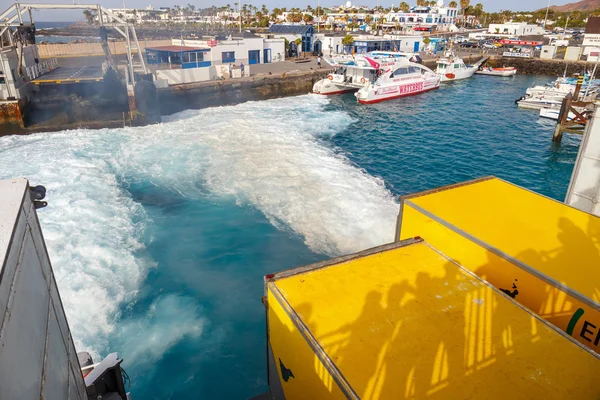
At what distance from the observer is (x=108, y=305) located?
8.98 m

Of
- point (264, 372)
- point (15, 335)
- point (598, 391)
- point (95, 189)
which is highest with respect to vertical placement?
point (15, 335)

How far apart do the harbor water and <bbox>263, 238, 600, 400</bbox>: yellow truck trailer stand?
3.06 metres

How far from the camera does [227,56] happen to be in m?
36.9

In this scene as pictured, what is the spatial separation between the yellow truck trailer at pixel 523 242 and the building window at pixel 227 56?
3242 cm

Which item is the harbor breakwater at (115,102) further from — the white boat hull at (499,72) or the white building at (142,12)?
the white building at (142,12)

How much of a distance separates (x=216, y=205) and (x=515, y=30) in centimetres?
9947

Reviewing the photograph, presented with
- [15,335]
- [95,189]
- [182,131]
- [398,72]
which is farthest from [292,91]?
[15,335]

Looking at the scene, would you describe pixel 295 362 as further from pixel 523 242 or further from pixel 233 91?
pixel 233 91

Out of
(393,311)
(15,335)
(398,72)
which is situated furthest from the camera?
(398,72)

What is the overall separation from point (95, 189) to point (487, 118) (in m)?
26.8

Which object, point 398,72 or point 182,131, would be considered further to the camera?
point 398,72

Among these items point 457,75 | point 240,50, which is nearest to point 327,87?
point 240,50

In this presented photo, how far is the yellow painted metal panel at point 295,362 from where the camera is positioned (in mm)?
4422

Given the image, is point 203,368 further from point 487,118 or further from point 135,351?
point 487,118
